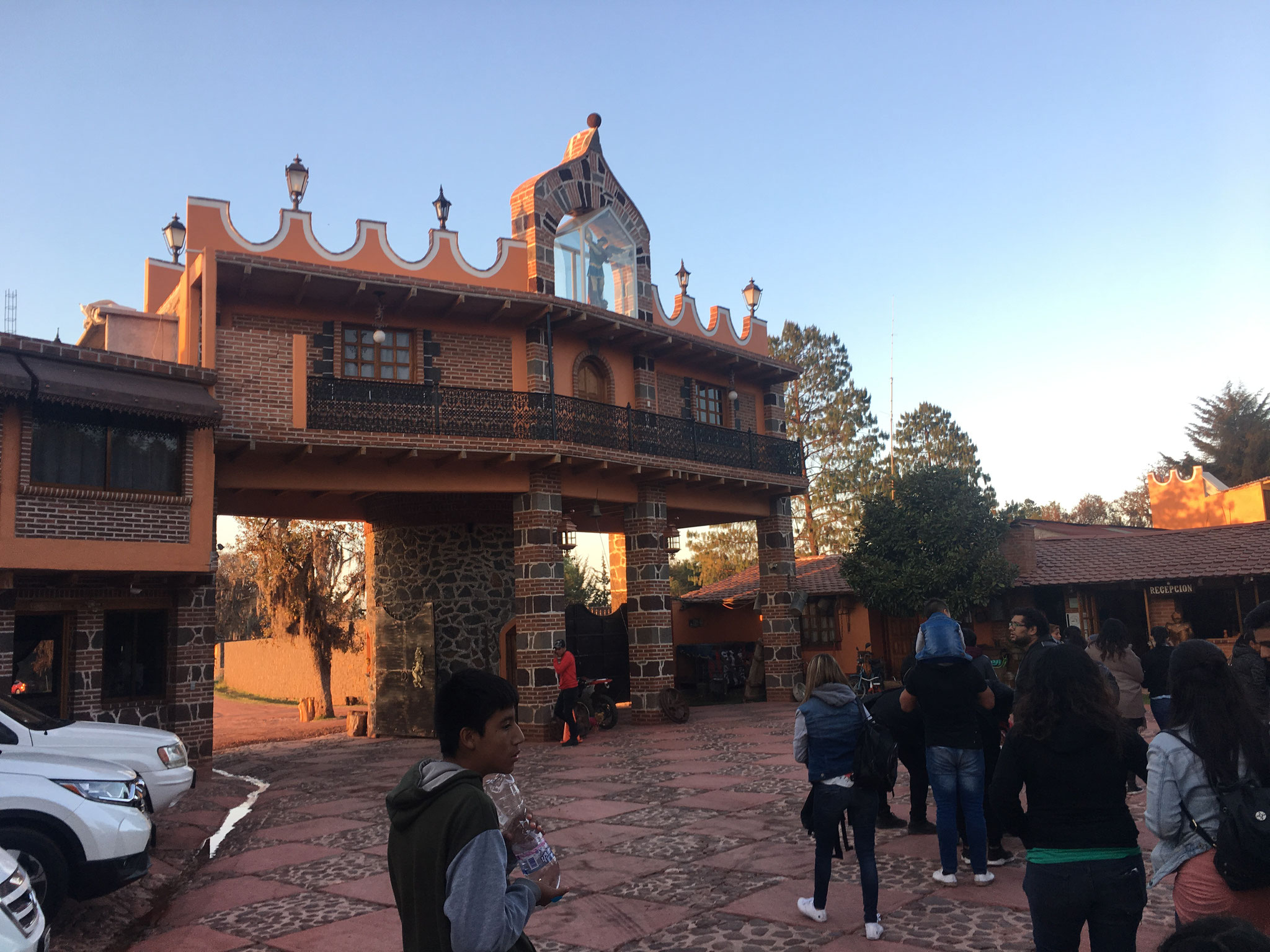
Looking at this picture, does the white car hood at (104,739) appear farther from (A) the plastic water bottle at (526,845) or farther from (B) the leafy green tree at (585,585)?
(B) the leafy green tree at (585,585)

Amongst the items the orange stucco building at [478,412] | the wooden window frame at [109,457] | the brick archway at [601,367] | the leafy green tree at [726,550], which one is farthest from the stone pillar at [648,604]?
the leafy green tree at [726,550]

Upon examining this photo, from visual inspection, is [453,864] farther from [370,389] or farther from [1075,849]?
[370,389]

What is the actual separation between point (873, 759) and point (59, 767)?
559cm

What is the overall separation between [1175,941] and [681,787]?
9.76 meters

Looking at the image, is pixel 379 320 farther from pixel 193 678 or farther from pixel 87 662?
pixel 87 662

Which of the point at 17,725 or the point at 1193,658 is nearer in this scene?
the point at 1193,658

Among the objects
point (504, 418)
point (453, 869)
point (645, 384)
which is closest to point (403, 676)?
point (504, 418)

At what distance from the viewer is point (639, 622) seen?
63.6 feet

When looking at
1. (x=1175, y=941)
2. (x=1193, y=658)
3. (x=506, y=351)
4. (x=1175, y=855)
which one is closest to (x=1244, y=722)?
(x=1193, y=658)

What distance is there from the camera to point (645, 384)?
2006cm

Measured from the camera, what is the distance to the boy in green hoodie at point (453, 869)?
8.00ft

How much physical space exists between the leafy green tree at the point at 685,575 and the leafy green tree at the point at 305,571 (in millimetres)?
20707

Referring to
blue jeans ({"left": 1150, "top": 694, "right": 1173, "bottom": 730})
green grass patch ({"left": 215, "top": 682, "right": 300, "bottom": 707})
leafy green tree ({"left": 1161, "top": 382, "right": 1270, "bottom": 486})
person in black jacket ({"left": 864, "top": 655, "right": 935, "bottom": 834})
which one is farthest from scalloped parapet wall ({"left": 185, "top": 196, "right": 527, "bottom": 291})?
leafy green tree ({"left": 1161, "top": 382, "right": 1270, "bottom": 486})

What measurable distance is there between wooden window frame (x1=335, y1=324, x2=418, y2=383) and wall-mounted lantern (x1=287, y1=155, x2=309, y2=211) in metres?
2.30
